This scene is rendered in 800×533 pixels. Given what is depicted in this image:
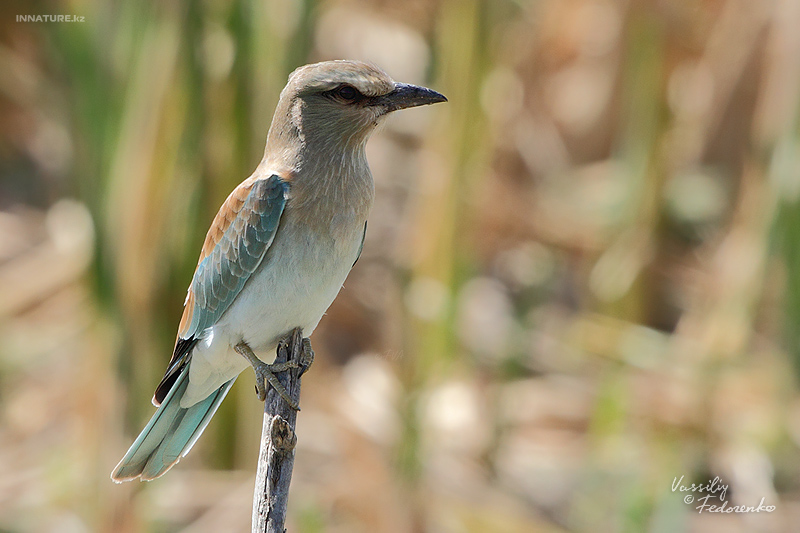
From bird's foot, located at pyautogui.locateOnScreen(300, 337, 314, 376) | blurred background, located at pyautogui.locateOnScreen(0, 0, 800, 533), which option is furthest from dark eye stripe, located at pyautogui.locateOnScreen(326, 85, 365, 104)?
blurred background, located at pyautogui.locateOnScreen(0, 0, 800, 533)

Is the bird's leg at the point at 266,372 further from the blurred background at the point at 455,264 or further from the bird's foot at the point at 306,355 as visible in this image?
the blurred background at the point at 455,264

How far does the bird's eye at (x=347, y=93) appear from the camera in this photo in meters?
2.76

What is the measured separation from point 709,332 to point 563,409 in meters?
1.10

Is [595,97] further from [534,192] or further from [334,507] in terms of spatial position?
[334,507]

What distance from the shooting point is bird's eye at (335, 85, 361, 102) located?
276 cm

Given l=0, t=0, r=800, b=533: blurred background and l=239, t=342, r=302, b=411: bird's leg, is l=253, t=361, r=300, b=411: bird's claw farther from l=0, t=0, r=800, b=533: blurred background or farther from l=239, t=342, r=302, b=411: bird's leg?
l=0, t=0, r=800, b=533: blurred background

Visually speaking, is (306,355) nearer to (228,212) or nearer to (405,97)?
(228,212)

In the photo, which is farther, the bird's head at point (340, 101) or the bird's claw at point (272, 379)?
the bird's head at point (340, 101)

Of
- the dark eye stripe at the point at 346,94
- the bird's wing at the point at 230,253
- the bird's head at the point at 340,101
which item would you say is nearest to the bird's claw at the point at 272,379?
the bird's wing at the point at 230,253

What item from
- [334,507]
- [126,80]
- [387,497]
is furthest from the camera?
[334,507]

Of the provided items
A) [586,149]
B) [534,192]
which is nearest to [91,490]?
[534,192]

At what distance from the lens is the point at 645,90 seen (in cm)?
595

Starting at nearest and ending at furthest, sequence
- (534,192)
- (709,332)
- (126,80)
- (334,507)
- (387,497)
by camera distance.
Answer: (126,80) < (387,497) < (334,507) < (709,332) < (534,192)

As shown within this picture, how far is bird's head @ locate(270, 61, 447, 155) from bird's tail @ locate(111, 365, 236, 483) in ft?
2.72
